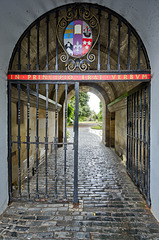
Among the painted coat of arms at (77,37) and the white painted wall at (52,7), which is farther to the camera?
the painted coat of arms at (77,37)

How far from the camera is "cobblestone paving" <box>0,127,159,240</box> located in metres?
2.31

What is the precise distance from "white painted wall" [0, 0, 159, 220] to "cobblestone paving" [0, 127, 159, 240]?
338 mm

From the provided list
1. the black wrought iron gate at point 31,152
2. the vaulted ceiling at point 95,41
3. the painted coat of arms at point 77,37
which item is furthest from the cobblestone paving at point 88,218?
the painted coat of arms at point 77,37

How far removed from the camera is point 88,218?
8.71 feet

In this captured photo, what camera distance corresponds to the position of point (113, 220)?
2594 millimetres

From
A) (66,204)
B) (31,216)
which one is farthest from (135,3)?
(31,216)

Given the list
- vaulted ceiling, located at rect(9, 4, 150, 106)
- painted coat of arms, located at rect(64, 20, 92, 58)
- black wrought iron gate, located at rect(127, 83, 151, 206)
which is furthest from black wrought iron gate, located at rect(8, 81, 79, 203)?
black wrought iron gate, located at rect(127, 83, 151, 206)

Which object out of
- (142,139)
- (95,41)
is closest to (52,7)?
(95,41)

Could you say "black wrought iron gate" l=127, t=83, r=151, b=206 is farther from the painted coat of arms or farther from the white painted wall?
the painted coat of arms

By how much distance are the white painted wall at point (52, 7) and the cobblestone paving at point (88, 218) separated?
338 millimetres

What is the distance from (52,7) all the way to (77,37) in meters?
0.85

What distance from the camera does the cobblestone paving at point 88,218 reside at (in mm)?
2307

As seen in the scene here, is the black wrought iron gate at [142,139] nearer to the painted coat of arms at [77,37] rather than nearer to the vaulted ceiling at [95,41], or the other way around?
the vaulted ceiling at [95,41]

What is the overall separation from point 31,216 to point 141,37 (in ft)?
14.5
